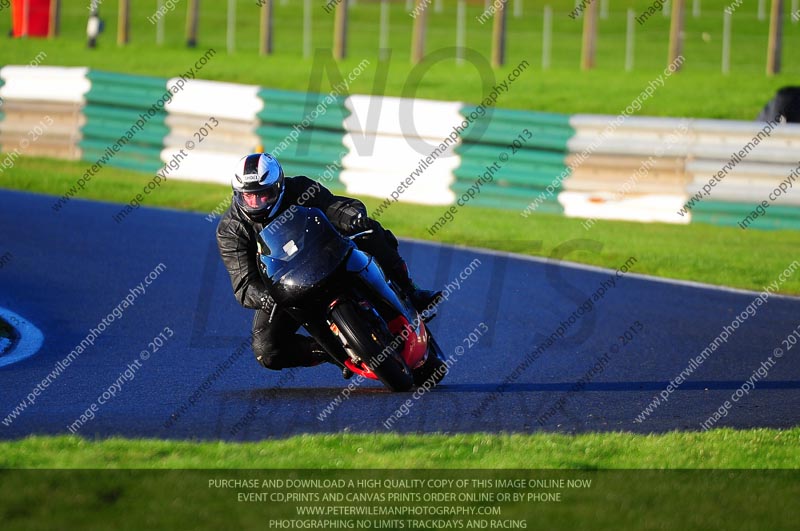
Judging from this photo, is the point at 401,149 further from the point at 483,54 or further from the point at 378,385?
the point at 483,54

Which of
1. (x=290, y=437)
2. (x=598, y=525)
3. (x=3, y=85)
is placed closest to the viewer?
(x=598, y=525)

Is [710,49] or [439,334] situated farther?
[710,49]

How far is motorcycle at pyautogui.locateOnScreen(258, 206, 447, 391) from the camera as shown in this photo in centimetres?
694

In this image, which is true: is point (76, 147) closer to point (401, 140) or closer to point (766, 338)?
point (401, 140)

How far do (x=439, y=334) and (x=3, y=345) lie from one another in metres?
3.37

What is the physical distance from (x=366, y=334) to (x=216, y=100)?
10.5 meters

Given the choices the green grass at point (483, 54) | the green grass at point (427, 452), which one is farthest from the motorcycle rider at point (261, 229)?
the green grass at point (483, 54)

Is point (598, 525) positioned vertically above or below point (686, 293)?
above

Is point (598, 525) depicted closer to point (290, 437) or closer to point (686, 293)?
point (290, 437)

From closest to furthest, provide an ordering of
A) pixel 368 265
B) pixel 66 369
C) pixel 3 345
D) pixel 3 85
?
1. pixel 368 265
2. pixel 66 369
3. pixel 3 345
4. pixel 3 85

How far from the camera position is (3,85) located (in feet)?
58.1

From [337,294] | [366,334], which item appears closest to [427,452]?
[366,334]

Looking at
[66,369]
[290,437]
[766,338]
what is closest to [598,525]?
[290,437]

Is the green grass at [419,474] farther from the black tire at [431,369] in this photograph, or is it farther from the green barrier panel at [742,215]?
the green barrier panel at [742,215]
